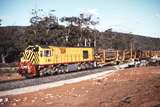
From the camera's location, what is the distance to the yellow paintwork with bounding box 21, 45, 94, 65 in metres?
32.1

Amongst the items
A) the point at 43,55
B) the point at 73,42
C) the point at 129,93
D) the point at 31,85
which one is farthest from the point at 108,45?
the point at 129,93

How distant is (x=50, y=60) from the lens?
33312 millimetres

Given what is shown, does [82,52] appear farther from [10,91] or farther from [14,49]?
[14,49]

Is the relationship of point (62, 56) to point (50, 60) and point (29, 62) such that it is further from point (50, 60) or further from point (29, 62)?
point (29, 62)

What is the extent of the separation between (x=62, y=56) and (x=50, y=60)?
275cm

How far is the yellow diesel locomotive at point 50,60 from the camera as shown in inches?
1228

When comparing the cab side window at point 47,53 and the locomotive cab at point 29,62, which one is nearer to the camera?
the locomotive cab at point 29,62

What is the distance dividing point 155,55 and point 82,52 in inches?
1440

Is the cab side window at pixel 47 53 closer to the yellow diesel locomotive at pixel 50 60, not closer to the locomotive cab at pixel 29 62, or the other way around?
the yellow diesel locomotive at pixel 50 60

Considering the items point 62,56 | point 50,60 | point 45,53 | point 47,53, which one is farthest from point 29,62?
point 62,56

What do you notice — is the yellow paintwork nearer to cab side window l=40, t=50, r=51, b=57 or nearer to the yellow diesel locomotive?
the yellow diesel locomotive

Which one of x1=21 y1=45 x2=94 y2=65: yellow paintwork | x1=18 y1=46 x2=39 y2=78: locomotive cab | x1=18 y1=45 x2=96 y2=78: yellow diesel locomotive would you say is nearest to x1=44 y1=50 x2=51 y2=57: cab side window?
x1=18 y1=45 x2=96 y2=78: yellow diesel locomotive

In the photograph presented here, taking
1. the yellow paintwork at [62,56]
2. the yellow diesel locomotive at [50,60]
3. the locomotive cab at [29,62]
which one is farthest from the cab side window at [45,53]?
the locomotive cab at [29,62]

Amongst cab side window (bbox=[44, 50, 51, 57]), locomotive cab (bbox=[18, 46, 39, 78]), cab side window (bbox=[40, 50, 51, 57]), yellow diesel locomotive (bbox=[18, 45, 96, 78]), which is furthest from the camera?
cab side window (bbox=[44, 50, 51, 57])
